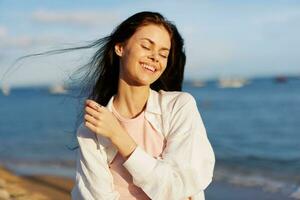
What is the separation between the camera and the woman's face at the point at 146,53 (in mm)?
2524

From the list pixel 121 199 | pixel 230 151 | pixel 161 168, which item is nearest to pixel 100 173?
pixel 121 199

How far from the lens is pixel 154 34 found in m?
2.53

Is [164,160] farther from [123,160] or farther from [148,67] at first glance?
[148,67]

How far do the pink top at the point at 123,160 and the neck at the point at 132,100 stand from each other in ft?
0.39

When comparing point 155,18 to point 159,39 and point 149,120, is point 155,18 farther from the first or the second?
point 149,120

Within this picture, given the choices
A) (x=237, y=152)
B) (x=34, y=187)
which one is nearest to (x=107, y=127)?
(x=34, y=187)

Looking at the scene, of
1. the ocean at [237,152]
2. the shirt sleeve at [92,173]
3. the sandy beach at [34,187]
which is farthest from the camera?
the ocean at [237,152]

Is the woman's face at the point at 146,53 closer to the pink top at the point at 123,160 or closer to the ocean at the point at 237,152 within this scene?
the pink top at the point at 123,160

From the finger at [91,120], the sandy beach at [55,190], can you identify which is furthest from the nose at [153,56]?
the sandy beach at [55,190]

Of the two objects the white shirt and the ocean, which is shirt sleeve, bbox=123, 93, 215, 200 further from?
the ocean

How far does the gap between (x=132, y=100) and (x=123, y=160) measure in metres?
0.32

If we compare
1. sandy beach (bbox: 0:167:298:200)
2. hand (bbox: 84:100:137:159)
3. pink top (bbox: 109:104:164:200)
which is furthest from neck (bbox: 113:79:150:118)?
sandy beach (bbox: 0:167:298:200)

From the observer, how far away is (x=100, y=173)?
247 centimetres

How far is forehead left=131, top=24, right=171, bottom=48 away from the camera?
2.53m
